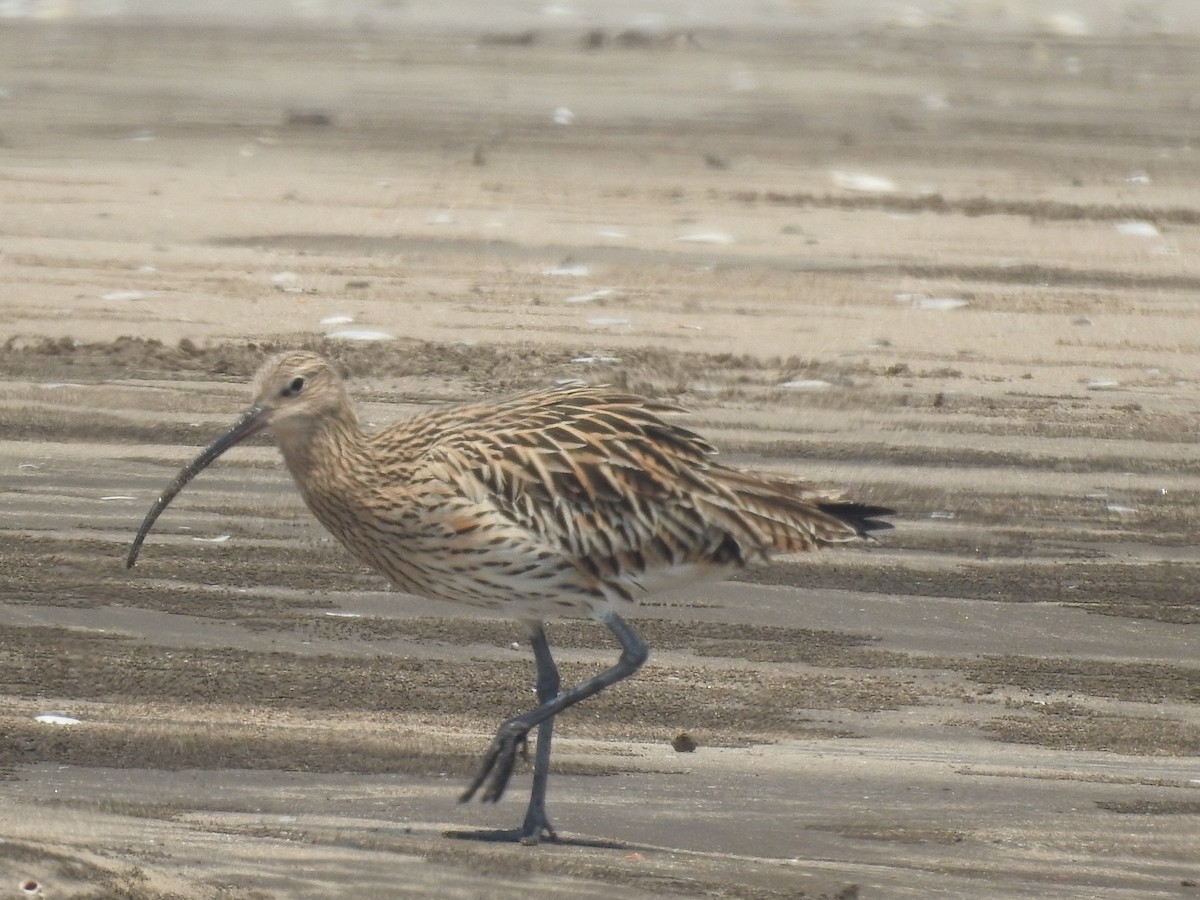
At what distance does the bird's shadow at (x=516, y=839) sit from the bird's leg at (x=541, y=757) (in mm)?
18

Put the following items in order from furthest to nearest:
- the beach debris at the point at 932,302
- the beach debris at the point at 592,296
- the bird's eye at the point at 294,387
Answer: the beach debris at the point at 932,302, the beach debris at the point at 592,296, the bird's eye at the point at 294,387

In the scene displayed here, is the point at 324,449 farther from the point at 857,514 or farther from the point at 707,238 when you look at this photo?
the point at 707,238

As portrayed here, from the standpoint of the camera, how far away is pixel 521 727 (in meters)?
5.61

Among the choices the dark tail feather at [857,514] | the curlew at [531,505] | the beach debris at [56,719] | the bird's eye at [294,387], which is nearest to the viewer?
the curlew at [531,505]

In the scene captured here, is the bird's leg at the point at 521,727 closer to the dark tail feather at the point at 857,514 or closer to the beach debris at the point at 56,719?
the dark tail feather at the point at 857,514

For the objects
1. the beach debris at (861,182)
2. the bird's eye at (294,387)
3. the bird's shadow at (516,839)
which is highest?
the bird's eye at (294,387)

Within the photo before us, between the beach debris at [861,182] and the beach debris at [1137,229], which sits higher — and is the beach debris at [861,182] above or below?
below

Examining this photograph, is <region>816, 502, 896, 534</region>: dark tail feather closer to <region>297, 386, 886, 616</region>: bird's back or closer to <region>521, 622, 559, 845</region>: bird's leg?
<region>297, 386, 886, 616</region>: bird's back

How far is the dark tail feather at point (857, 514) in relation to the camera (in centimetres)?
635

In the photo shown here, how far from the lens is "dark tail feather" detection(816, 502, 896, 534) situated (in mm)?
6352

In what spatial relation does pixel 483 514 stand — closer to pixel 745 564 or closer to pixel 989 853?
pixel 745 564

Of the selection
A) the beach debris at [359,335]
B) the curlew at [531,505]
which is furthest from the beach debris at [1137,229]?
the curlew at [531,505]

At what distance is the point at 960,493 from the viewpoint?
8.50m

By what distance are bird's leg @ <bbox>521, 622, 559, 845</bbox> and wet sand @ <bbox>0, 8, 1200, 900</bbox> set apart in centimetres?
8
